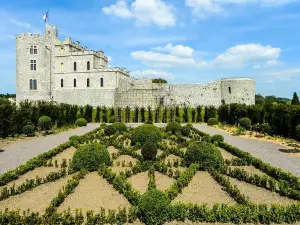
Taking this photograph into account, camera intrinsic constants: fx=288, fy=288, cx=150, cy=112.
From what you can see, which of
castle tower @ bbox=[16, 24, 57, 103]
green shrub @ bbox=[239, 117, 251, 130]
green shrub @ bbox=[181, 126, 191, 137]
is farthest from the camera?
castle tower @ bbox=[16, 24, 57, 103]

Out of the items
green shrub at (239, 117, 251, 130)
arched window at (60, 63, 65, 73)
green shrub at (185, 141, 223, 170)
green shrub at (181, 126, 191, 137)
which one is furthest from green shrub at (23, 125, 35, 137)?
arched window at (60, 63, 65, 73)

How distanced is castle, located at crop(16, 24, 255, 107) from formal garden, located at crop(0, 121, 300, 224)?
2715 cm

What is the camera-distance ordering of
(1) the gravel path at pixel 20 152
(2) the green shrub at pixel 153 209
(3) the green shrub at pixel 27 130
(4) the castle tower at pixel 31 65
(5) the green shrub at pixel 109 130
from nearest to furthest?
(2) the green shrub at pixel 153 209 < (1) the gravel path at pixel 20 152 < (5) the green shrub at pixel 109 130 < (3) the green shrub at pixel 27 130 < (4) the castle tower at pixel 31 65

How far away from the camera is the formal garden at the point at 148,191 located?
260 inches

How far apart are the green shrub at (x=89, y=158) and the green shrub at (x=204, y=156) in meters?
3.42

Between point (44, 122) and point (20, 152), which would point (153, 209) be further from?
point (44, 122)

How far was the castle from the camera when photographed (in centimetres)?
3975

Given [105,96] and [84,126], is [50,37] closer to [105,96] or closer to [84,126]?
[105,96]

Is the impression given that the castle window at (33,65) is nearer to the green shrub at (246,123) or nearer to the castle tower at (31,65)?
the castle tower at (31,65)

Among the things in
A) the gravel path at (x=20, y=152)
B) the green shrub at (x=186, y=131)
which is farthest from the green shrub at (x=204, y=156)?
the green shrub at (x=186, y=131)

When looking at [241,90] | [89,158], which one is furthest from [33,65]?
[89,158]

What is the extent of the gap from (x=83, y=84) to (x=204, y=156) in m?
32.8

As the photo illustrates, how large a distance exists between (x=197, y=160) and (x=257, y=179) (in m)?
2.53

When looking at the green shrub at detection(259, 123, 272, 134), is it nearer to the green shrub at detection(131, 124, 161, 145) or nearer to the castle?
the green shrub at detection(131, 124, 161, 145)
